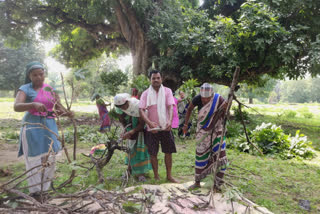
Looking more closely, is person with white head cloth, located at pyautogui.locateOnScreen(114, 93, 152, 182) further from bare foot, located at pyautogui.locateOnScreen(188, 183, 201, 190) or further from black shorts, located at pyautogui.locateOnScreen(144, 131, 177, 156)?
bare foot, located at pyautogui.locateOnScreen(188, 183, 201, 190)

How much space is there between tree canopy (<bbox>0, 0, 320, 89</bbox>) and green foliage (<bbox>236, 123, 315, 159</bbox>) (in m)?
2.65

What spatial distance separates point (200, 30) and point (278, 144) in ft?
17.0

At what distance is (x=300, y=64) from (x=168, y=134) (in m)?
7.66

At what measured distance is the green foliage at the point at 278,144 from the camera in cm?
583

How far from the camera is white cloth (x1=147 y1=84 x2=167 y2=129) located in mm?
3570

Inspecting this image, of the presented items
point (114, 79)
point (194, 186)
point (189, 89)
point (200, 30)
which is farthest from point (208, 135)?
point (200, 30)

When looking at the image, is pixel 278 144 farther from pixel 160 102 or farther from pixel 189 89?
pixel 160 102

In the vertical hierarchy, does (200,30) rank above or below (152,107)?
above

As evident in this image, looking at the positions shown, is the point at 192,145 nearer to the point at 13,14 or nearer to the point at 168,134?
the point at 168,134

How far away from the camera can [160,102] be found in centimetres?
362

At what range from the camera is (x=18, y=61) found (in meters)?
31.7

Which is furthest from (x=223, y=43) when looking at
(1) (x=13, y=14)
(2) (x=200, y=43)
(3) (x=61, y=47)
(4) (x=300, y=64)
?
(3) (x=61, y=47)

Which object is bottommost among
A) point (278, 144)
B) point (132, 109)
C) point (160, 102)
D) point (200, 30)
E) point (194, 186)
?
point (194, 186)

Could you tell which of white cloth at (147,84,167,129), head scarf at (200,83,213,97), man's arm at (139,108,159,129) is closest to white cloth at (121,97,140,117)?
man's arm at (139,108,159,129)
